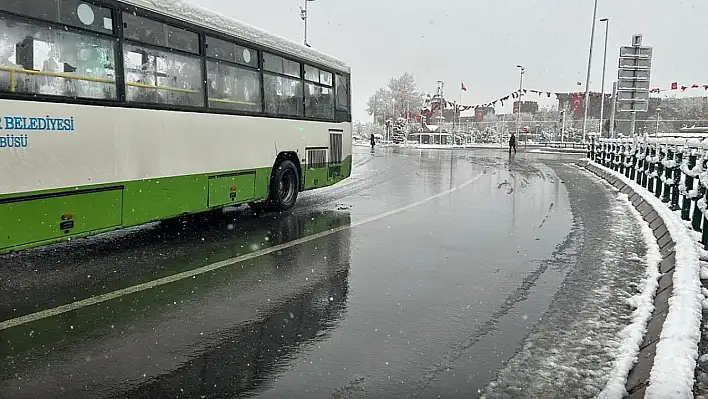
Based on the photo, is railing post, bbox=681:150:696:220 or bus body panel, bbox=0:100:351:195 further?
railing post, bbox=681:150:696:220

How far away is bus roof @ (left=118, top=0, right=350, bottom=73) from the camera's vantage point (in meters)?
7.85

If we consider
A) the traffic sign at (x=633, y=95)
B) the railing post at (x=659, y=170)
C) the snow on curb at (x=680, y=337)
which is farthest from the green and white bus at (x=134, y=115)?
the traffic sign at (x=633, y=95)

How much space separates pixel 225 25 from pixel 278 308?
18.3 feet

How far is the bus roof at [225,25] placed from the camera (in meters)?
7.85

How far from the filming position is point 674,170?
10.5 meters

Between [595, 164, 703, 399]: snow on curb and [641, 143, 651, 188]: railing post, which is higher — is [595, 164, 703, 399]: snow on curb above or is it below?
below

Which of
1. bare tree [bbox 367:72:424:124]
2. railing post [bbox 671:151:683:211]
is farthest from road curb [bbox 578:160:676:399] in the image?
bare tree [bbox 367:72:424:124]

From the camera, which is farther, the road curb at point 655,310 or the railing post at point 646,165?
the railing post at point 646,165

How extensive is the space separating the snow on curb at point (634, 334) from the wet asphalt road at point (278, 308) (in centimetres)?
74

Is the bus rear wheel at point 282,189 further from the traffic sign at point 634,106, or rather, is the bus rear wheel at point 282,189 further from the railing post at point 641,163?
the traffic sign at point 634,106

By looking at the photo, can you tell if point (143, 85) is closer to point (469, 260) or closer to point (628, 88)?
point (469, 260)

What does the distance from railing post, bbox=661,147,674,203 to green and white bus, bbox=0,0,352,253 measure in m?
7.06

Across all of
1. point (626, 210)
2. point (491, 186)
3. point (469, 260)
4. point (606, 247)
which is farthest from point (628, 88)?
point (469, 260)

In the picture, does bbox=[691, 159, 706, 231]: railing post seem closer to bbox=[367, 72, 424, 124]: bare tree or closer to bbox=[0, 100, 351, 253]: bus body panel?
bbox=[0, 100, 351, 253]: bus body panel
